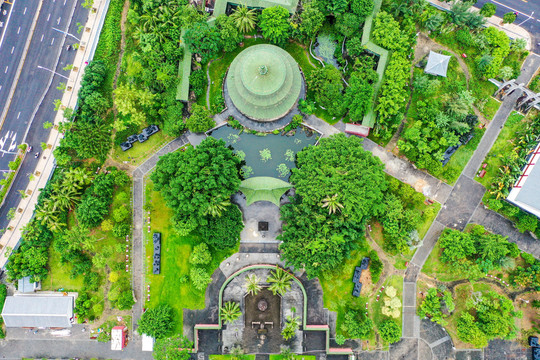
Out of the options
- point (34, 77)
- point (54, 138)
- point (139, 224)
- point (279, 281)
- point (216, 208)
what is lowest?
point (279, 281)

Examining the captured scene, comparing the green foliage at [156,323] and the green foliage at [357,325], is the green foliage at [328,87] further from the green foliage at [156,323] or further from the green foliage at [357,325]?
the green foliage at [156,323]

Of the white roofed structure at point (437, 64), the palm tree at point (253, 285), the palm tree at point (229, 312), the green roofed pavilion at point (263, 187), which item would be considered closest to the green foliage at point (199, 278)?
the palm tree at point (229, 312)

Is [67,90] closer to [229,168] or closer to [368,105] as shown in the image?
[229,168]

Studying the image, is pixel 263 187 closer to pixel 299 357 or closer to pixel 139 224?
pixel 139 224

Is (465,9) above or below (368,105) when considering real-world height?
above

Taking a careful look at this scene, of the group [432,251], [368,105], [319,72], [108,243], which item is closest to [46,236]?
[108,243]

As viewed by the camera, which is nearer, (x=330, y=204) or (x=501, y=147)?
(x=330, y=204)

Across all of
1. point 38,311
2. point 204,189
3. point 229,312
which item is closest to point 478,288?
point 229,312

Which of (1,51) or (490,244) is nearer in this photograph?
(490,244)
